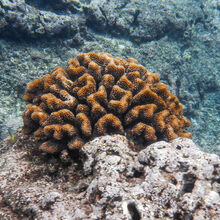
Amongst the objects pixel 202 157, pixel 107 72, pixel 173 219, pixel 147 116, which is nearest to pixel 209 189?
pixel 202 157

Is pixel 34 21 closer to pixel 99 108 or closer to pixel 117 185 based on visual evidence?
pixel 99 108

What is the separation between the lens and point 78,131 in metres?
2.99

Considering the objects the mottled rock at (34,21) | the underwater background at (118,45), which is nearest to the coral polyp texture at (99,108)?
the underwater background at (118,45)

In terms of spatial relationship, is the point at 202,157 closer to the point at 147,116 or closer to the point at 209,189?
the point at 209,189

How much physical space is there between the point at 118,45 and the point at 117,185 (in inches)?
274

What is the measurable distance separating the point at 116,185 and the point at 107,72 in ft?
6.34

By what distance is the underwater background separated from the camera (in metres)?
6.39

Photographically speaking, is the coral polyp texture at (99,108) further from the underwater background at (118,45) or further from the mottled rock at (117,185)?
the underwater background at (118,45)

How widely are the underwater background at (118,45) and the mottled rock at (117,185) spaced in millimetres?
A: 3514

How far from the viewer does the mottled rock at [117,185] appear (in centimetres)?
197

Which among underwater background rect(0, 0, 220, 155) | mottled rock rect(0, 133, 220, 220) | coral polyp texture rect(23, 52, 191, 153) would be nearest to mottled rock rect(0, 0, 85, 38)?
underwater background rect(0, 0, 220, 155)

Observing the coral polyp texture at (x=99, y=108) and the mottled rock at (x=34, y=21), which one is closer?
the coral polyp texture at (x=99, y=108)

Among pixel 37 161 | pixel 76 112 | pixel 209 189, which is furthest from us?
pixel 76 112

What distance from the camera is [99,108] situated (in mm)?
2924
